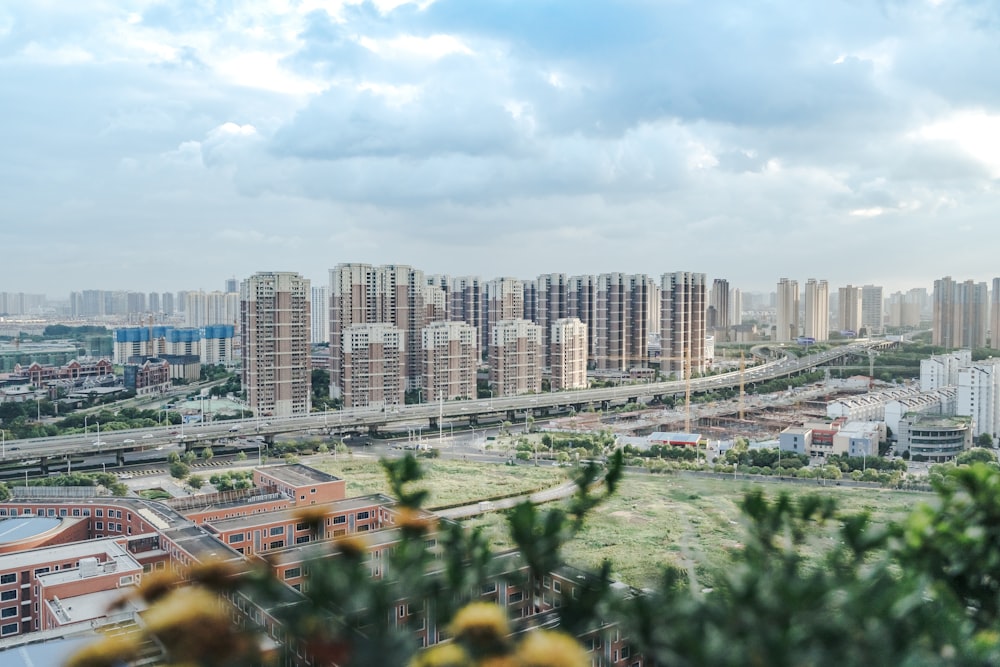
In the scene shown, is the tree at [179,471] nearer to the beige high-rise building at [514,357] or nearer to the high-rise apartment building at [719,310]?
the beige high-rise building at [514,357]

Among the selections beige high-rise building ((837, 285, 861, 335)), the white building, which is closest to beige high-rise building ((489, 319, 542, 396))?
the white building

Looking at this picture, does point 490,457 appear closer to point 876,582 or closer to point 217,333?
point 876,582

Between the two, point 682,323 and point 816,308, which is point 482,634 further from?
point 816,308

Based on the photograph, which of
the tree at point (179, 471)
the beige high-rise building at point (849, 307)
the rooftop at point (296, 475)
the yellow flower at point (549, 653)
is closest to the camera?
the yellow flower at point (549, 653)

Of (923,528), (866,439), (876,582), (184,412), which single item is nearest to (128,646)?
(876,582)

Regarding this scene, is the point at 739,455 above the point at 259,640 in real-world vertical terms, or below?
below

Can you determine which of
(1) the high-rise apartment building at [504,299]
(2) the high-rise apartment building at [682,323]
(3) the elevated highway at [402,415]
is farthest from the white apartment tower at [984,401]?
(1) the high-rise apartment building at [504,299]

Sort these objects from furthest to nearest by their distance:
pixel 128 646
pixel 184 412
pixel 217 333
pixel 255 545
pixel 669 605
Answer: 1. pixel 217 333
2. pixel 184 412
3. pixel 255 545
4. pixel 669 605
5. pixel 128 646
